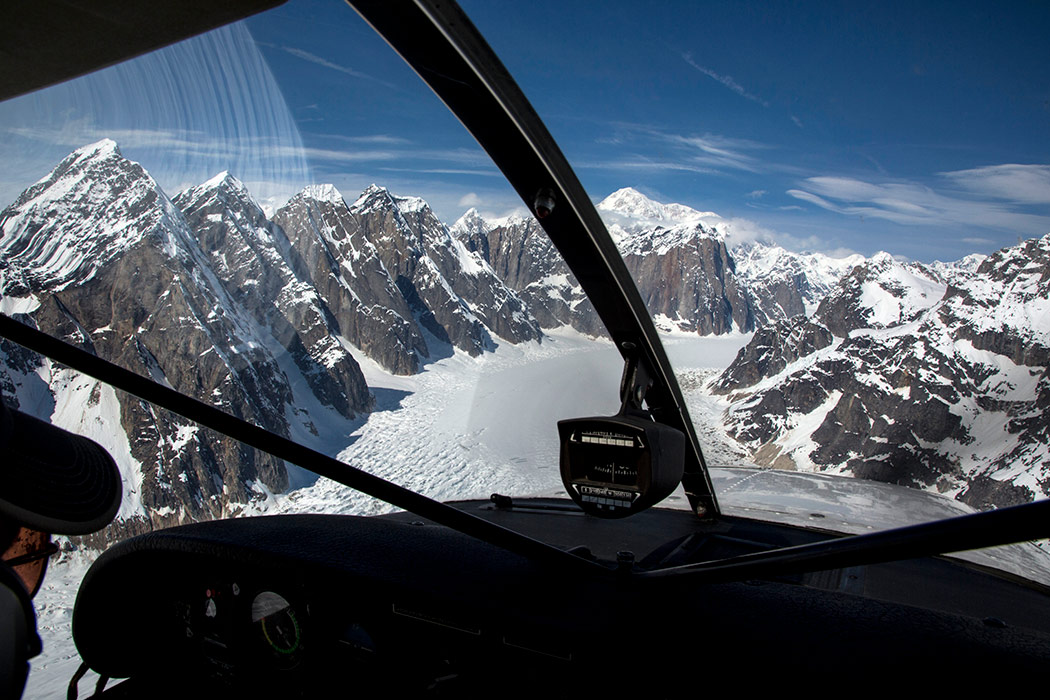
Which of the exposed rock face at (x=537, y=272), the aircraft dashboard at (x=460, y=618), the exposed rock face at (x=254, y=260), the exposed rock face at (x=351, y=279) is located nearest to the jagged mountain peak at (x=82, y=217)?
the exposed rock face at (x=254, y=260)

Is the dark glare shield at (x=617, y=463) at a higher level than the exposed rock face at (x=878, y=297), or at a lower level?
lower

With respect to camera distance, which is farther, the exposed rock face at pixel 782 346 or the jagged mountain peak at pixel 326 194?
the exposed rock face at pixel 782 346

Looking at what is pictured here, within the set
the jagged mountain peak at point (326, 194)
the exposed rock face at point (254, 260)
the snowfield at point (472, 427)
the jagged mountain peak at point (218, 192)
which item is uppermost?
the jagged mountain peak at point (326, 194)

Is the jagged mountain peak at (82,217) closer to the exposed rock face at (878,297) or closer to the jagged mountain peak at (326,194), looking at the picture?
the jagged mountain peak at (326,194)

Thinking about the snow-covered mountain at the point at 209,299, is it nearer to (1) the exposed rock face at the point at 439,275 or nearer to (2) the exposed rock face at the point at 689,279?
(1) the exposed rock face at the point at 439,275

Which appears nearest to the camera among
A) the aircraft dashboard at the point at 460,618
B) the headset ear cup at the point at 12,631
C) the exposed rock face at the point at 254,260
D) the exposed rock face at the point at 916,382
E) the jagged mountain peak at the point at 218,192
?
the headset ear cup at the point at 12,631

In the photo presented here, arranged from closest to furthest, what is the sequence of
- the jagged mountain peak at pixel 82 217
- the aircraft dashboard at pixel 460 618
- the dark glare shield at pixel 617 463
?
the aircraft dashboard at pixel 460 618 < the dark glare shield at pixel 617 463 < the jagged mountain peak at pixel 82 217

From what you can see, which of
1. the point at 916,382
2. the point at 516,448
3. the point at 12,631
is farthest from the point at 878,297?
the point at 12,631

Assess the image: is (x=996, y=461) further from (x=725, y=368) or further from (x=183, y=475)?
(x=183, y=475)
